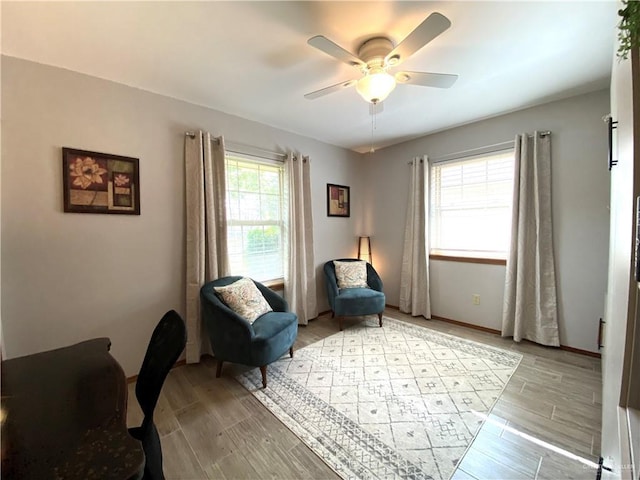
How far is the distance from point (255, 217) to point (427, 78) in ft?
7.10

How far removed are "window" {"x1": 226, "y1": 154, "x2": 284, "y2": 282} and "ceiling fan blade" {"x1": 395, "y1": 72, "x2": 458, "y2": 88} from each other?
1.82 m

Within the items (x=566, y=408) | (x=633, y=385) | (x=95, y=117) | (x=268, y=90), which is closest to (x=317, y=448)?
(x=633, y=385)

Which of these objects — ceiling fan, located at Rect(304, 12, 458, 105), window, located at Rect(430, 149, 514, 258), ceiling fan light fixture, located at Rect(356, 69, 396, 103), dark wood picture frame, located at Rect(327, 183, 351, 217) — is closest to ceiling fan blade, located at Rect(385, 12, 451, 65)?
ceiling fan, located at Rect(304, 12, 458, 105)

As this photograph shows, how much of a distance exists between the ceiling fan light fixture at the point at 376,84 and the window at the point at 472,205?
209cm

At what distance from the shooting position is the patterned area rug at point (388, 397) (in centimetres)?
146

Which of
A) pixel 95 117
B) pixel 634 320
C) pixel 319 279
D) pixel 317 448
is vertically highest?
pixel 95 117

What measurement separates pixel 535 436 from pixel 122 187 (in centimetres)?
348

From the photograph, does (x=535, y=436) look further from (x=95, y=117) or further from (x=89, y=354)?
(x=95, y=117)

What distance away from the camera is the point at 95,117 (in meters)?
2.01

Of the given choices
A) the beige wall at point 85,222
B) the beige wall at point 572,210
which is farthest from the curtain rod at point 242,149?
the beige wall at point 572,210

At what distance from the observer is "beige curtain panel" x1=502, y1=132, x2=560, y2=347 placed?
2.62 metres

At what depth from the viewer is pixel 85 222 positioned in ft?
6.50

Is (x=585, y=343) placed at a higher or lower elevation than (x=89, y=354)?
lower

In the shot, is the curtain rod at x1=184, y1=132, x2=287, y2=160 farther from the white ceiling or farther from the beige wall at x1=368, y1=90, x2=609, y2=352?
the beige wall at x1=368, y1=90, x2=609, y2=352
